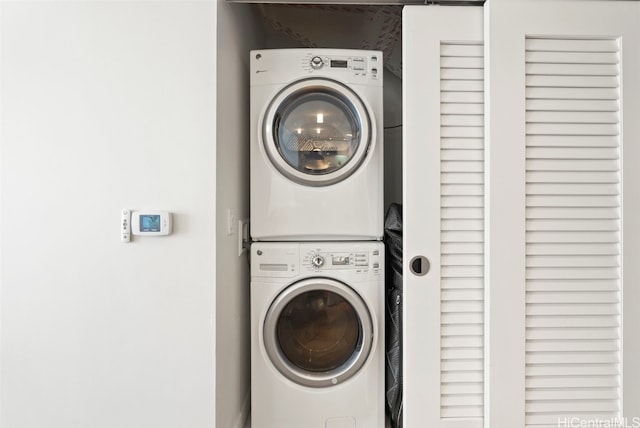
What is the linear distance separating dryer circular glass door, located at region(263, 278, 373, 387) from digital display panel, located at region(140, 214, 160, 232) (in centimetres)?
61

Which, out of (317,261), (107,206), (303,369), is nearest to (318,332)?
(303,369)

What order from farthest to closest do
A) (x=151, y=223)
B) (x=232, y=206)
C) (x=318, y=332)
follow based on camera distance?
(x=318, y=332)
(x=232, y=206)
(x=151, y=223)

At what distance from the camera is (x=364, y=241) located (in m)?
1.57

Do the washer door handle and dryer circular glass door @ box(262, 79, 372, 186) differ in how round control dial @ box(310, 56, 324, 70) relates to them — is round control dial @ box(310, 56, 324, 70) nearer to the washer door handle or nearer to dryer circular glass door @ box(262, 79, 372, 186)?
dryer circular glass door @ box(262, 79, 372, 186)

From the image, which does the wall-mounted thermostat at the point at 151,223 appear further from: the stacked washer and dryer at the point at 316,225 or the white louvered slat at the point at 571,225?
the white louvered slat at the point at 571,225

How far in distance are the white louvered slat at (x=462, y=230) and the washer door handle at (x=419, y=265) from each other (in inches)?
2.5

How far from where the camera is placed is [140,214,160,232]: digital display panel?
1211mm

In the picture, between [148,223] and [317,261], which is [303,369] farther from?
[148,223]

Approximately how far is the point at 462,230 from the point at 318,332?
0.82 m

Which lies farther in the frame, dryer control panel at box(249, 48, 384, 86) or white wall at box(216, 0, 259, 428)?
dryer control panel at box(249, 48, 384, 86)

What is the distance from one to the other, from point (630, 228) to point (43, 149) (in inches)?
89.3

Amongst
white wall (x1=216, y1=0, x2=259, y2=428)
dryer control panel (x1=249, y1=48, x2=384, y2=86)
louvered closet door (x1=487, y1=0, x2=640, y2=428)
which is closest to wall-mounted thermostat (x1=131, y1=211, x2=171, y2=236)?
white wall (x1=216, y1=0, x2=259, y2=428)

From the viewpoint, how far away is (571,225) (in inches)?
49.6

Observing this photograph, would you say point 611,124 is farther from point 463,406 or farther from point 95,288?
point 95,288
